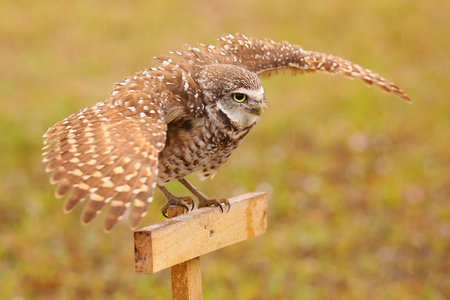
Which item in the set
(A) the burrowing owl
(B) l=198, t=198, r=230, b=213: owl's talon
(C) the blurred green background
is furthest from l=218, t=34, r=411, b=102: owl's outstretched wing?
(C) the blurred green background

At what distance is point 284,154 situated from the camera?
844cm

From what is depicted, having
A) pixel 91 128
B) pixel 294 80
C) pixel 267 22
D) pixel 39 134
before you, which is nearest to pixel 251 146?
pixel 294 80

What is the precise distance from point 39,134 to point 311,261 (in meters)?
3.51

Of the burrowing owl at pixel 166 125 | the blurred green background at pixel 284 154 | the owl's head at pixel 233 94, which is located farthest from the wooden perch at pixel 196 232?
the blurred green background at pixel 284 154

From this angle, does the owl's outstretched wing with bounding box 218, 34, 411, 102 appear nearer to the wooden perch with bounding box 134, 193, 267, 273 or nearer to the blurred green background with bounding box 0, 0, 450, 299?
the wooden perch with bounding box 134, 193, 267, 273

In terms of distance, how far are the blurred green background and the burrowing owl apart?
2.54 metres

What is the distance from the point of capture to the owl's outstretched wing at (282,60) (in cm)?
428

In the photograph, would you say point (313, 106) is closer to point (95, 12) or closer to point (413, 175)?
point (413, 175)

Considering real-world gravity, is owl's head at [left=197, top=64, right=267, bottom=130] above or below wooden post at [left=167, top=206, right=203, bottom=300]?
above

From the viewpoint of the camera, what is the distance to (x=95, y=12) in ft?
36.3

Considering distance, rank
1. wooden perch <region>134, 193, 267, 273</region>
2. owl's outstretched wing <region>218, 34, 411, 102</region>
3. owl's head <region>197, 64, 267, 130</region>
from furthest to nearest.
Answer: owl's outstretched wing <region>218, 34, 411, 102</region> → owl's head <region>197, 64, 267, 130</region> → wooden perch <region>134, 193, 267, 273</region>

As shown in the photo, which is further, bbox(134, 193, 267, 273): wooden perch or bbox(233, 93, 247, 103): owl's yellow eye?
bbox(233, 93, 247, 103): owl's yellow eye

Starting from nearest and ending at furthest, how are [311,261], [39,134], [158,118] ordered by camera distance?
[158,118]
[311,261]
[39,134]

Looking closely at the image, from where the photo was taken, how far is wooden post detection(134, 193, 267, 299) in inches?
116
